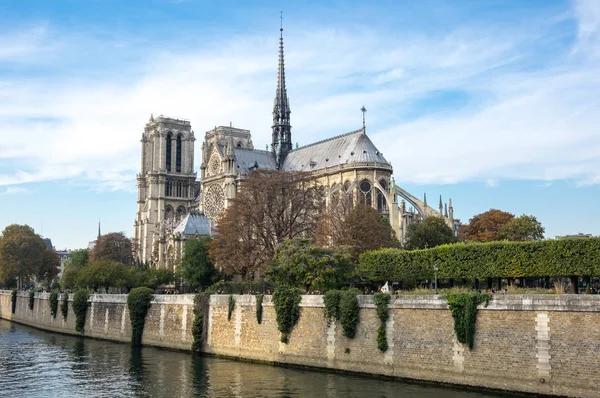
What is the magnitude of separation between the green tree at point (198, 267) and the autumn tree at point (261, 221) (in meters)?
7.44

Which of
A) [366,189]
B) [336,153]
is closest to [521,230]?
[366,189]

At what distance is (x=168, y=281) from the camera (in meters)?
70.1

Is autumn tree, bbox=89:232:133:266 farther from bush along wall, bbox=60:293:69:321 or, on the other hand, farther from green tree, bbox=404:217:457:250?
green tree, bbox=404:217:457:250

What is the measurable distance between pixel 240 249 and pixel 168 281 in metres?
21.1

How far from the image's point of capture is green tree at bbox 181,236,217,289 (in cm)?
6128

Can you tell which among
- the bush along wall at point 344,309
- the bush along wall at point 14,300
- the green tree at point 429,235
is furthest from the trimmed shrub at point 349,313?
the bush along wall at point 14,300

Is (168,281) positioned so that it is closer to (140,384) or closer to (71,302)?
(71,302)

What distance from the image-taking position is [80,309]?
172ft

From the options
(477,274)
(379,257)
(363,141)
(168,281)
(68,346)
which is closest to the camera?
(477,274)

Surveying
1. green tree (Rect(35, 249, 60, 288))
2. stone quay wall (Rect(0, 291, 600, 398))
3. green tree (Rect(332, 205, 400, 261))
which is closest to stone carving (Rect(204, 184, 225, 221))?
green tree (Rect(35, 249, 60, 288))

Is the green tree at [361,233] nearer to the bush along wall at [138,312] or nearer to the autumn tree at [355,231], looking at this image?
the autumn tree at [355,231]

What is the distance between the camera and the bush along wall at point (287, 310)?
113 ft

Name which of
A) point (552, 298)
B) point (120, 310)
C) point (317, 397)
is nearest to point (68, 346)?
point (120, 310)

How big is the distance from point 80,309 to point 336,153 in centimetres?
4245
